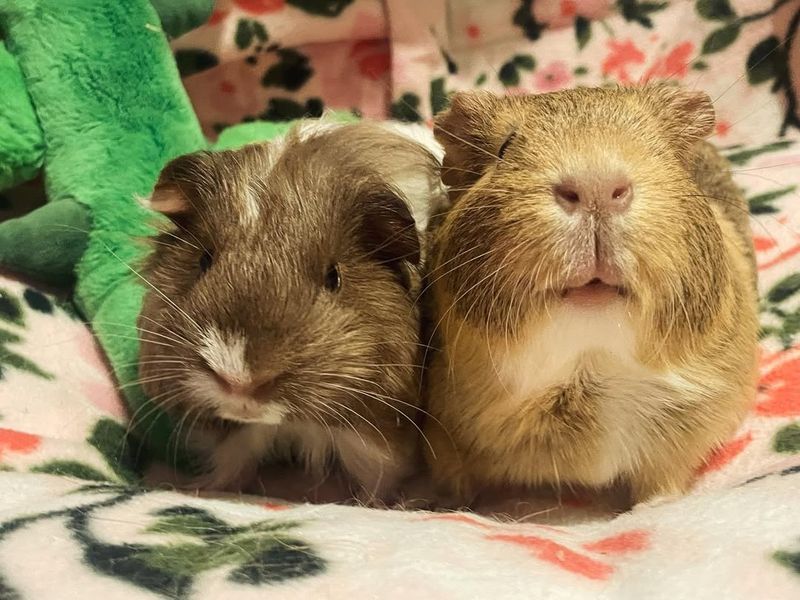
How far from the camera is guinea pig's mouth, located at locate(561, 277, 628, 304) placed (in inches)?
39.9

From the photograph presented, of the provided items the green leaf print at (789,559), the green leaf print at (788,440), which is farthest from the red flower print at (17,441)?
the green leaf print at (788,440)

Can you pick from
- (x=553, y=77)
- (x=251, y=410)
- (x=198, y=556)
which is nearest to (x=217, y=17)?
(x=553, y=77)

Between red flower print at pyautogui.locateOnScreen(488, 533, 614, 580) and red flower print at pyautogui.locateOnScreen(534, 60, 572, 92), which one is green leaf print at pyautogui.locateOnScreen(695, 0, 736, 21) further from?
red flower print at pyautogui.locateOnScreen(488, 533, 614, 580)

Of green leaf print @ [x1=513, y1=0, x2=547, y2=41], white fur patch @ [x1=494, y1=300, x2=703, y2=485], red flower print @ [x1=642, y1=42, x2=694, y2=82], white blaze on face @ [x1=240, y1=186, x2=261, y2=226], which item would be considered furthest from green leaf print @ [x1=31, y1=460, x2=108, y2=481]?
red flower print @ [x1=642, y1=42, x2=694, y2=82]

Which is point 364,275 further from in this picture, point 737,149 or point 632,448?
point 737,149

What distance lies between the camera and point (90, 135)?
71.0 inches

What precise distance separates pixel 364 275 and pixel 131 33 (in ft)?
3.18

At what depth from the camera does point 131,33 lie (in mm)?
1835

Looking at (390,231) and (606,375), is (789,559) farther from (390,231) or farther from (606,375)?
(390,231)

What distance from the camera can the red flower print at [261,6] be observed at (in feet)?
7.22

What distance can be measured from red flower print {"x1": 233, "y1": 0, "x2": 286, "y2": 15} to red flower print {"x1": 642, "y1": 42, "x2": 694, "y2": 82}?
108cm

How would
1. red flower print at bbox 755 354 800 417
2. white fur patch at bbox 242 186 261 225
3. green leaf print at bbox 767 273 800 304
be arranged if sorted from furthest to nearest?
green leaf print at bbox 767 273 800 304 < red flower print at bbox 755 354 800 417 < white fur patch at bbox 242 186 261 225

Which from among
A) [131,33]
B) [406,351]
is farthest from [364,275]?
[131,33]

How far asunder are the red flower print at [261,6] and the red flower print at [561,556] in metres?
1.65
